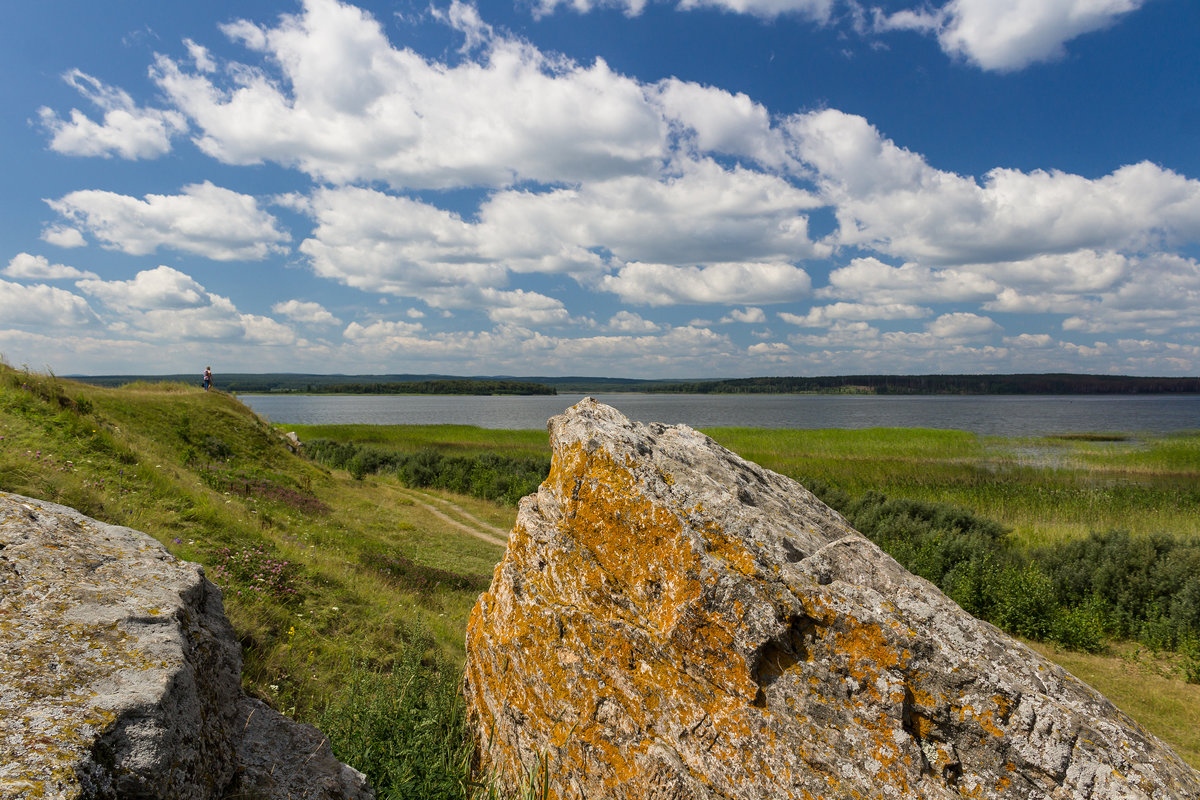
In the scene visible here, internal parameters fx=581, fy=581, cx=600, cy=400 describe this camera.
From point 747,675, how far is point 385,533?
54.4 feet

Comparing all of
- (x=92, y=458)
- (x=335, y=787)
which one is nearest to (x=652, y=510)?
(x=335, y=787)

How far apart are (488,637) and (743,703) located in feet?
8.38

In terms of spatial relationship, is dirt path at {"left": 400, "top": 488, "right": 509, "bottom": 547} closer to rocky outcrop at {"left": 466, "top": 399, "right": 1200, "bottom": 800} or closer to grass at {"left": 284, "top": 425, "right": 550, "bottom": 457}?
grass at {"left": 284, "top": 425, "right": 550, "bottom": 457}

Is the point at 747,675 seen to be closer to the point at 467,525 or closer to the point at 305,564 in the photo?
the point at 305,564

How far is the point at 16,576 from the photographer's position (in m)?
3.26

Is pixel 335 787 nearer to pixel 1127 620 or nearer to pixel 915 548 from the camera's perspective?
pixel 1127 620

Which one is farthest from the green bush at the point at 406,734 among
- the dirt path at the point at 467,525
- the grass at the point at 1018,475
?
the grass at the point at 1018,475

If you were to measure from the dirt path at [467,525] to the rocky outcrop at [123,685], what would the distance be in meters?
15.2

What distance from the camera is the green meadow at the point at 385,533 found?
609 cm

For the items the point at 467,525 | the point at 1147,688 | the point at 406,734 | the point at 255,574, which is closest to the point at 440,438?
the point at 467,525

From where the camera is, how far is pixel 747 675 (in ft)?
13.3

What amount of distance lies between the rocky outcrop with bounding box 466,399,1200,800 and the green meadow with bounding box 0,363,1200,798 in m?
1.13

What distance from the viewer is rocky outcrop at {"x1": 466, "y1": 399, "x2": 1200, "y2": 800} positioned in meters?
3.69

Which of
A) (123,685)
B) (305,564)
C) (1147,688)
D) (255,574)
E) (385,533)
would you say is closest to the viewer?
(123,685)
